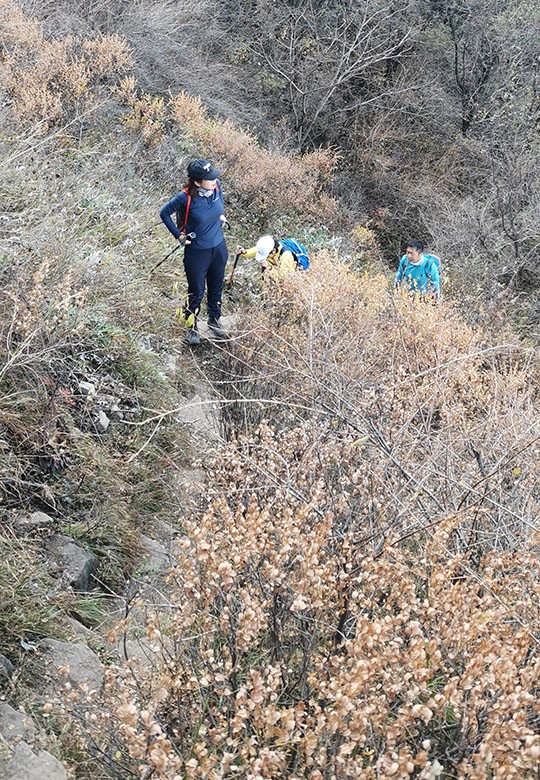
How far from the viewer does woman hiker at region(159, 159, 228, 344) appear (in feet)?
17.9

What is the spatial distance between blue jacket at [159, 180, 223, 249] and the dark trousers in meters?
0.08

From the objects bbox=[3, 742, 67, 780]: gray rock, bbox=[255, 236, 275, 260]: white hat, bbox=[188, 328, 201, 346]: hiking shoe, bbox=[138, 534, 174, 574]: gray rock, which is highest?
bbox=[255, 236, 275, 260]: white hat

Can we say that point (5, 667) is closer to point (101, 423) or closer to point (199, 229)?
point (101, 423)

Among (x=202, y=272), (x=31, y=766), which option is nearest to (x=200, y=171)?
(x=202, y=272)

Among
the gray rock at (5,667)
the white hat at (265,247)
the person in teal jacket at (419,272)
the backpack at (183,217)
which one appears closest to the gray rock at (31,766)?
the gray rock at (5,667)

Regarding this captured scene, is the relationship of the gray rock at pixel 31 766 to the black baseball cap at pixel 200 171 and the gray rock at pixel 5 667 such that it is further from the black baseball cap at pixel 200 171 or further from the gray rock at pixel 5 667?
the black baseball cap at pixel 200 171

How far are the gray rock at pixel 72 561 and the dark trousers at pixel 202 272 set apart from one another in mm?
2976

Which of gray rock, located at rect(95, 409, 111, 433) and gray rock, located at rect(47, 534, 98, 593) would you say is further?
gray rock, located at rect(95, 409, 111, 433)

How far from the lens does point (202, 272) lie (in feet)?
19.0

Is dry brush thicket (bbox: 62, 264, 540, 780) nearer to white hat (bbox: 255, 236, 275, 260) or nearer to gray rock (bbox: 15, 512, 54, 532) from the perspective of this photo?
gray rock (bbox: 15, 512, 54, 532)

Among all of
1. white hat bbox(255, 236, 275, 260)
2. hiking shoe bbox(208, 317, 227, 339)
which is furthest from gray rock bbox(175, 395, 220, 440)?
white hat bbox(255, 236, 275, 260)

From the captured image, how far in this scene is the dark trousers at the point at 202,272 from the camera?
18.8 feet

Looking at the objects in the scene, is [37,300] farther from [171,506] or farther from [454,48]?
[454,48]

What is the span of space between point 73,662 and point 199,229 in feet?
12.4
